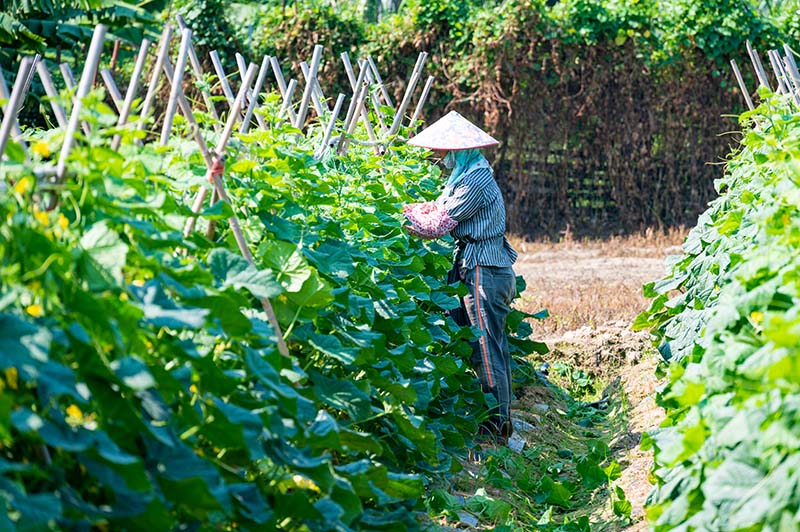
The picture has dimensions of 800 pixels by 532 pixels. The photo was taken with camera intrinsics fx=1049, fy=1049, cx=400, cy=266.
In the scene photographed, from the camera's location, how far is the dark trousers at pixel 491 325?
6168 mm

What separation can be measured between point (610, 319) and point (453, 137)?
3.43m

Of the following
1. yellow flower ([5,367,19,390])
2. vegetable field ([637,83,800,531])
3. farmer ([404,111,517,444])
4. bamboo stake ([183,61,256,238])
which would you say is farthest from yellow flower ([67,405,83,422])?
farmer ([404,111,517,444])

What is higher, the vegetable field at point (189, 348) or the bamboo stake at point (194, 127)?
the bamboo stake at point (194, 127)

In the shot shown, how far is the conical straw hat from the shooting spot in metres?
6.18

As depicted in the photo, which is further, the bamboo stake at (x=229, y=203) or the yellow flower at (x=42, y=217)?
the bamboo stake at (x=229, y=203)

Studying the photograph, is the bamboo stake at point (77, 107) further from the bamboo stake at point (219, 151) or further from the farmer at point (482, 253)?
the farmer at point (482, 253)

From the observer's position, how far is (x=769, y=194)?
14.4 feet

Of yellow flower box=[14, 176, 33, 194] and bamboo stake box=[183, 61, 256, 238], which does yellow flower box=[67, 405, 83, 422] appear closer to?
yellow flower box=[14, 176, 33, 194]

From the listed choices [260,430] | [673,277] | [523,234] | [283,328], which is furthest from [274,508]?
[523,234]

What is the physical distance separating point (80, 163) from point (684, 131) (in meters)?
→ 11.4

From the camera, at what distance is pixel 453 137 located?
624 centimetres

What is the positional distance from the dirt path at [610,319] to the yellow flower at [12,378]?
2.93m

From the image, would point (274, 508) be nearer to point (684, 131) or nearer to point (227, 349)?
point (227, 349)

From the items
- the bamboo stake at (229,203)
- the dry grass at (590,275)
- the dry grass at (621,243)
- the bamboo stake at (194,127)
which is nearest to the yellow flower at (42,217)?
the bamboo stake at (229,203)
